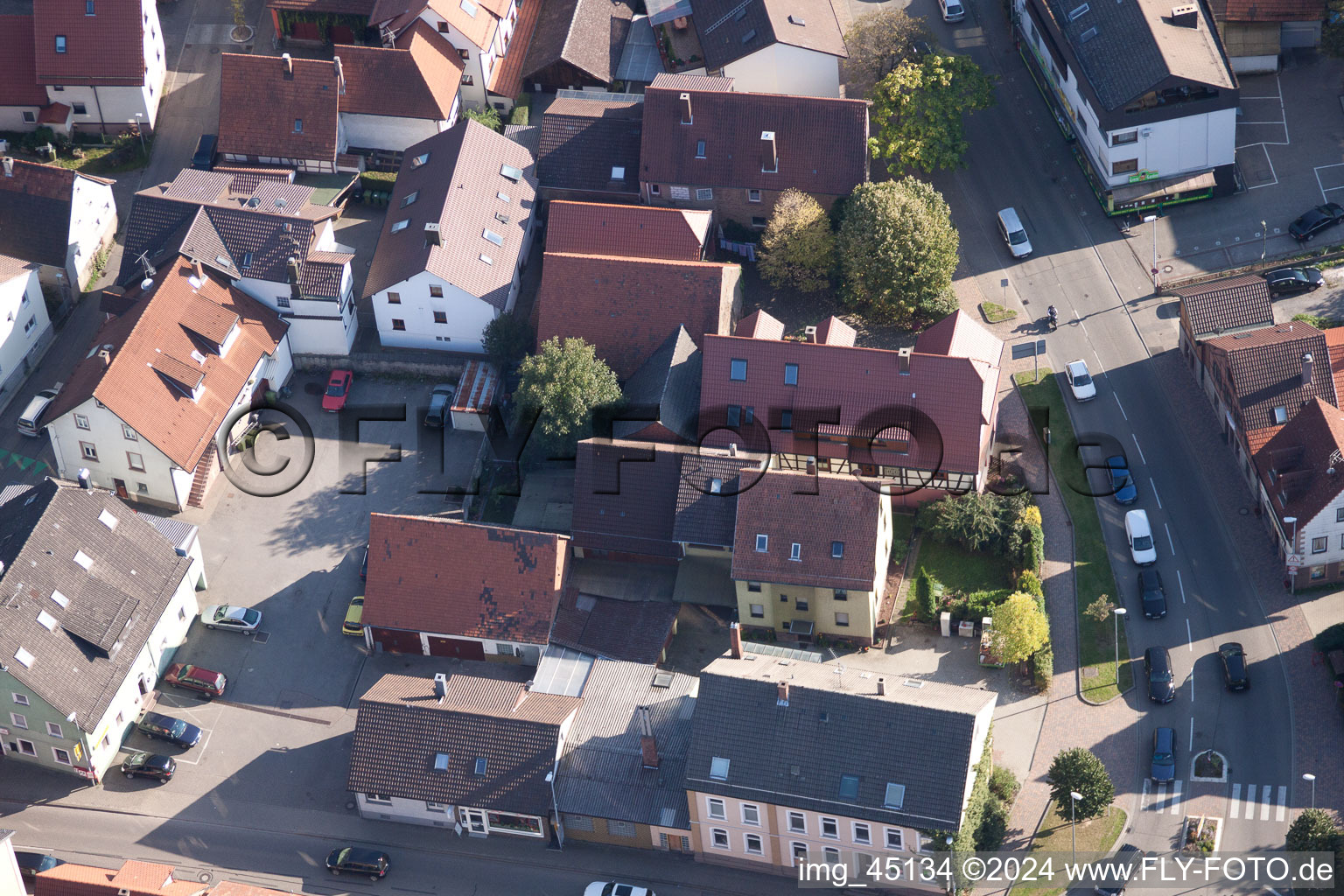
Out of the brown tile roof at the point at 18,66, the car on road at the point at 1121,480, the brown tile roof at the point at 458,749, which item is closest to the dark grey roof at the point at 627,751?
the brown tile roof at the point at 458,749

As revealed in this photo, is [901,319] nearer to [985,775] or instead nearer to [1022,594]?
[1022,594]

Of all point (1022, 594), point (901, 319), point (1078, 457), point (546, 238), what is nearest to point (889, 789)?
point (1022, 594)

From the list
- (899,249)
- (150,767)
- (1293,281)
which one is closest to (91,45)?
(150,767)

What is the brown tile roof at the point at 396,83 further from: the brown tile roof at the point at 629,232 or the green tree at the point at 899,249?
the green tree at the point at 899,249

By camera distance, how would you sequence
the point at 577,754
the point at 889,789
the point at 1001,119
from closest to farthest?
the point at 889,789, the point at 577,754, the point at 1001,119

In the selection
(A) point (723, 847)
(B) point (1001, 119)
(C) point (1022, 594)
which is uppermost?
(B) point (1001, 119)
